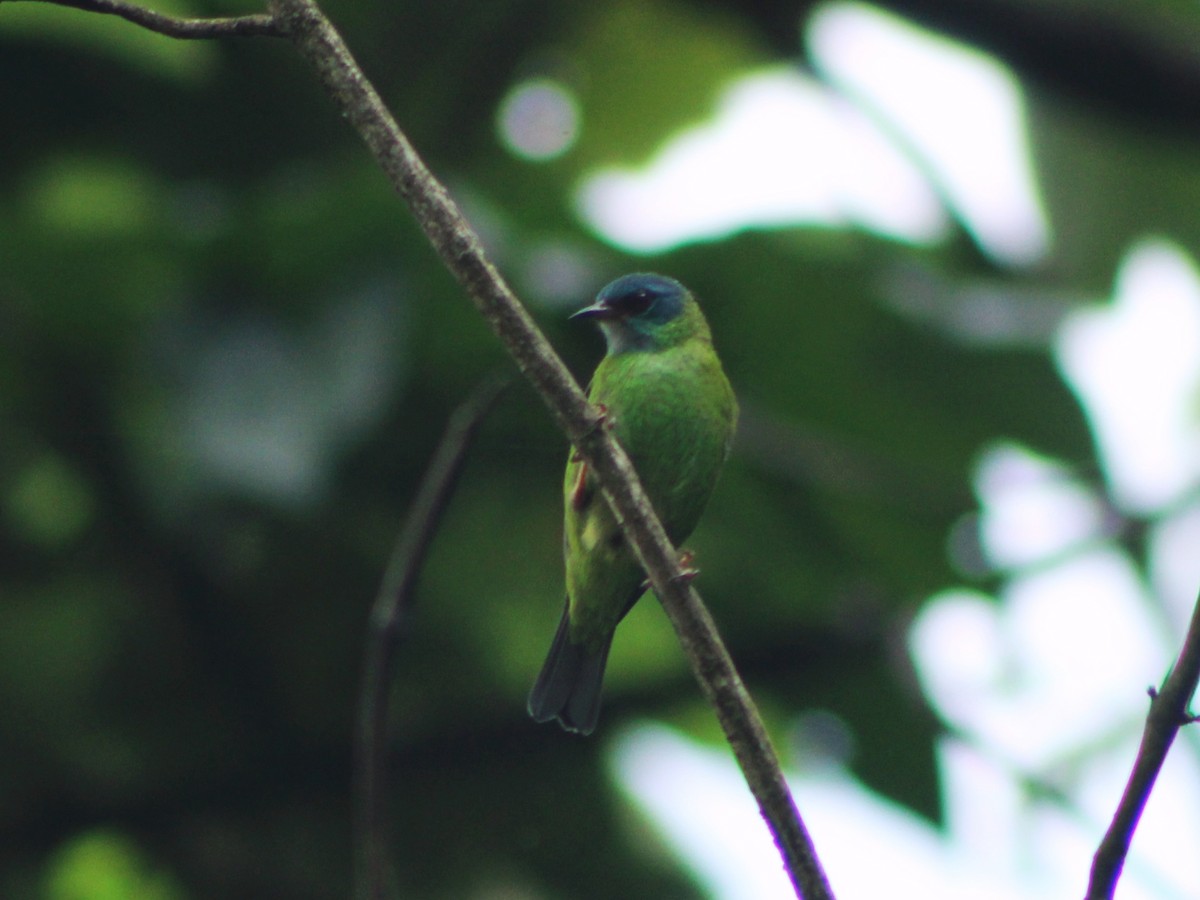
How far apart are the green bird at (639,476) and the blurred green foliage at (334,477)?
0.84 m

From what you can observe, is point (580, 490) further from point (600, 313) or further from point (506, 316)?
point (506, 316)

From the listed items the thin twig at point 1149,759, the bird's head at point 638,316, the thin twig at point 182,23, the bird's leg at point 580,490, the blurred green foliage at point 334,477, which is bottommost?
the blurred green foliage at point 334,477

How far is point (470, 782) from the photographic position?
225 inches

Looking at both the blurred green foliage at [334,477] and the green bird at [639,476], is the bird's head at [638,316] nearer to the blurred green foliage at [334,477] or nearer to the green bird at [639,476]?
the green bird at [639,476]

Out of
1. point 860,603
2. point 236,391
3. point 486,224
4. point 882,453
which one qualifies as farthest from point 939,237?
point 236,391

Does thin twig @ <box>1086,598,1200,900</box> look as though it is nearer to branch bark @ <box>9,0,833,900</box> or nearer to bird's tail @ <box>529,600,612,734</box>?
branch bark @ <box>9,0,833,900</box>

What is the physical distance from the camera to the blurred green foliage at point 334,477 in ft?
16.3

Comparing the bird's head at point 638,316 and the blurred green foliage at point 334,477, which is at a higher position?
the bird's head at point 638,316

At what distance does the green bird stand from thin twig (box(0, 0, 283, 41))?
1753mm

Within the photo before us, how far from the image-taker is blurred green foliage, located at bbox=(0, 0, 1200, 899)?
16.3ft

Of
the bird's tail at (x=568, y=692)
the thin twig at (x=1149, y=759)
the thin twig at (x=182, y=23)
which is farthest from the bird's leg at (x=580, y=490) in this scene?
the thin twig at (x=1149, y=759)

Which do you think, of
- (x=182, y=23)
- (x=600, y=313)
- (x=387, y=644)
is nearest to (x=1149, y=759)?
(x=387, y=644)

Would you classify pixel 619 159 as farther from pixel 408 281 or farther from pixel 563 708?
pixel 563 708

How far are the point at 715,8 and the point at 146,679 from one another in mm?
3864
